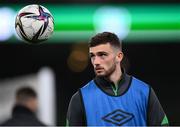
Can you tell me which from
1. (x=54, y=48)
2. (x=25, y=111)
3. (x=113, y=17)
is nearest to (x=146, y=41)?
(x=113, y=17)

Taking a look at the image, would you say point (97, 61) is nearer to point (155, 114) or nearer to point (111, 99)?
point (111, 99)

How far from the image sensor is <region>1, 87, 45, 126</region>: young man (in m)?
6.05

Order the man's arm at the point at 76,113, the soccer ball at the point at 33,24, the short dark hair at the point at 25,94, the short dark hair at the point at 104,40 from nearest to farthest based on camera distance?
the man's arm at the point at 76,113 → the short dark hair at the point at 104,40 → the soccer ball at the point at 33,24 → the short dark hair at the point at 25,94

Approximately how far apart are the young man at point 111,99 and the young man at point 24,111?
111 centimetres

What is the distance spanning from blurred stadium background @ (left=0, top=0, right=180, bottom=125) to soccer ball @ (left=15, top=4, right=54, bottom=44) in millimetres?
6029

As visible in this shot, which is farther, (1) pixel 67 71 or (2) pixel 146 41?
(1) pixel 67 71

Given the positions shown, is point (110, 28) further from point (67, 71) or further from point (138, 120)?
point (138, 120)

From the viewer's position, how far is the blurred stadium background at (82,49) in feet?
47.4

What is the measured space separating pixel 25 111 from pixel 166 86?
11505mm

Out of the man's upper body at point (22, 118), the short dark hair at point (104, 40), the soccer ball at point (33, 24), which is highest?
the soccer ball at point (33, 24)

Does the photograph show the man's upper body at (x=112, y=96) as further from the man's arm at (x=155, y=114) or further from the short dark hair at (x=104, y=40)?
the short dark hair at (x=104, y=40)

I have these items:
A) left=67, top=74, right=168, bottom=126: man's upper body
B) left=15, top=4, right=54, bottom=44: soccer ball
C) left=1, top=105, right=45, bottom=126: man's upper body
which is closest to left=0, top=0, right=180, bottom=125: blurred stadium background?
left=1, top=105, right=45, bottom=126: man's upper body

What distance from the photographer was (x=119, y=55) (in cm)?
539

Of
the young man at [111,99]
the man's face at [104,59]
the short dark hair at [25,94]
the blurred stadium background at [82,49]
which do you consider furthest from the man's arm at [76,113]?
the blurred stadium background at [82,49]
